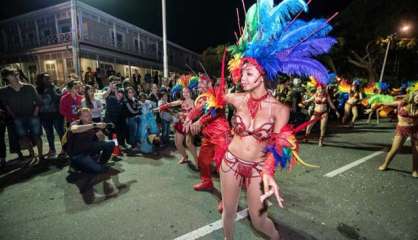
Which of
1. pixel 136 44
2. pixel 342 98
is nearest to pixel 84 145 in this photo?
pixel 342 98

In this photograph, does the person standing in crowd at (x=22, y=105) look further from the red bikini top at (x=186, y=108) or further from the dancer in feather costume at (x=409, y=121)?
the dancer in feather costume at (x=409, y=121)

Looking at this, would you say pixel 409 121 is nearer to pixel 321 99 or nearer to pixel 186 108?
pixel 321 99

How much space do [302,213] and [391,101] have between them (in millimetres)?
3416

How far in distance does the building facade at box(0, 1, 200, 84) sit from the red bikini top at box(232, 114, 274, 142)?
58.0 ft

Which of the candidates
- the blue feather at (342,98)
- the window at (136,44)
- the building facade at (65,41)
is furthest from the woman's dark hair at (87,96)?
the window at (136,44)

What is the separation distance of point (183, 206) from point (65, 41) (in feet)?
66.8

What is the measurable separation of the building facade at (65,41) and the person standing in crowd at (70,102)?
41.1 feet

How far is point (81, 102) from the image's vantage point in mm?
6395

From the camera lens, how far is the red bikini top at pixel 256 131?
2379mm

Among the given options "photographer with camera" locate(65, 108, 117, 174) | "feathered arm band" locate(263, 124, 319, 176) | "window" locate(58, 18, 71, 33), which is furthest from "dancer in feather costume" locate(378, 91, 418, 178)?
"window" locate(58, 18, 71, 33)

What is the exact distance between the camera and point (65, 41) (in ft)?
63.5

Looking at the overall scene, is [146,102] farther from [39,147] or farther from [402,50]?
[402,50]

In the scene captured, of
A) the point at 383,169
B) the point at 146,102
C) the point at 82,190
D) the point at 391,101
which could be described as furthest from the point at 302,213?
the point at 146,102

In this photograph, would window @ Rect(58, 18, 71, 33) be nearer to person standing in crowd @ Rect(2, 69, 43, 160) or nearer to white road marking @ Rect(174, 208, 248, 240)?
person standing in crowd @ Rect(2, 69, 43, 160)
